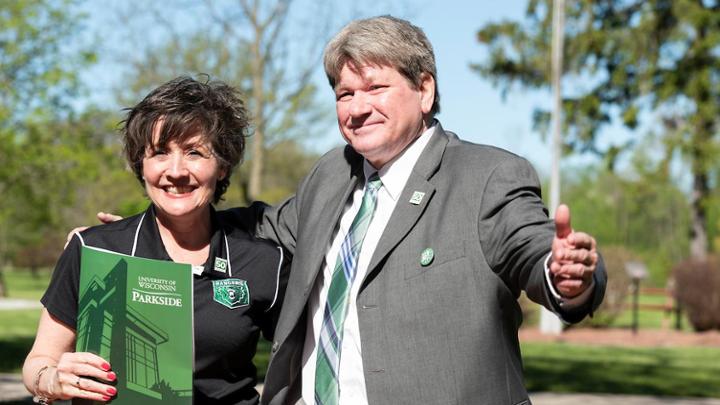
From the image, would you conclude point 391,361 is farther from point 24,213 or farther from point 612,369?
point 24,213

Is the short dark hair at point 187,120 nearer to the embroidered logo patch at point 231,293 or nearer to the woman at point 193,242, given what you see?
the woman at point 193,242

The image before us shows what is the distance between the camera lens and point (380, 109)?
318cm

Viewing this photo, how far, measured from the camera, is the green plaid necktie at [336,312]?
3096mm

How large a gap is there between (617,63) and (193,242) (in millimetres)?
26881

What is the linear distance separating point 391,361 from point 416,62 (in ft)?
3.15

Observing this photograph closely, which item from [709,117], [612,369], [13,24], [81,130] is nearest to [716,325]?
[709,117]

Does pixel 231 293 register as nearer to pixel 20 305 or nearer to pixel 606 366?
pixel 606 366

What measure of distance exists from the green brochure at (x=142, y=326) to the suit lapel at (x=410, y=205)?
23.1 inches

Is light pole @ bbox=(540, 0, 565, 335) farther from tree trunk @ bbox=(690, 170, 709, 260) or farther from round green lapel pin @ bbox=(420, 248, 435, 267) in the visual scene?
round green lapel pin @ bbox=(420, 248, 435, 267)

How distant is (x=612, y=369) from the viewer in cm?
1280

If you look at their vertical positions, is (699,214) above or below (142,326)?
above

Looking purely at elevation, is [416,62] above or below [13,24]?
below

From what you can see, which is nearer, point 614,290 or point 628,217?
point 614,290

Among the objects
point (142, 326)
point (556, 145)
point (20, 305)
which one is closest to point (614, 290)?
point (556, 145)
